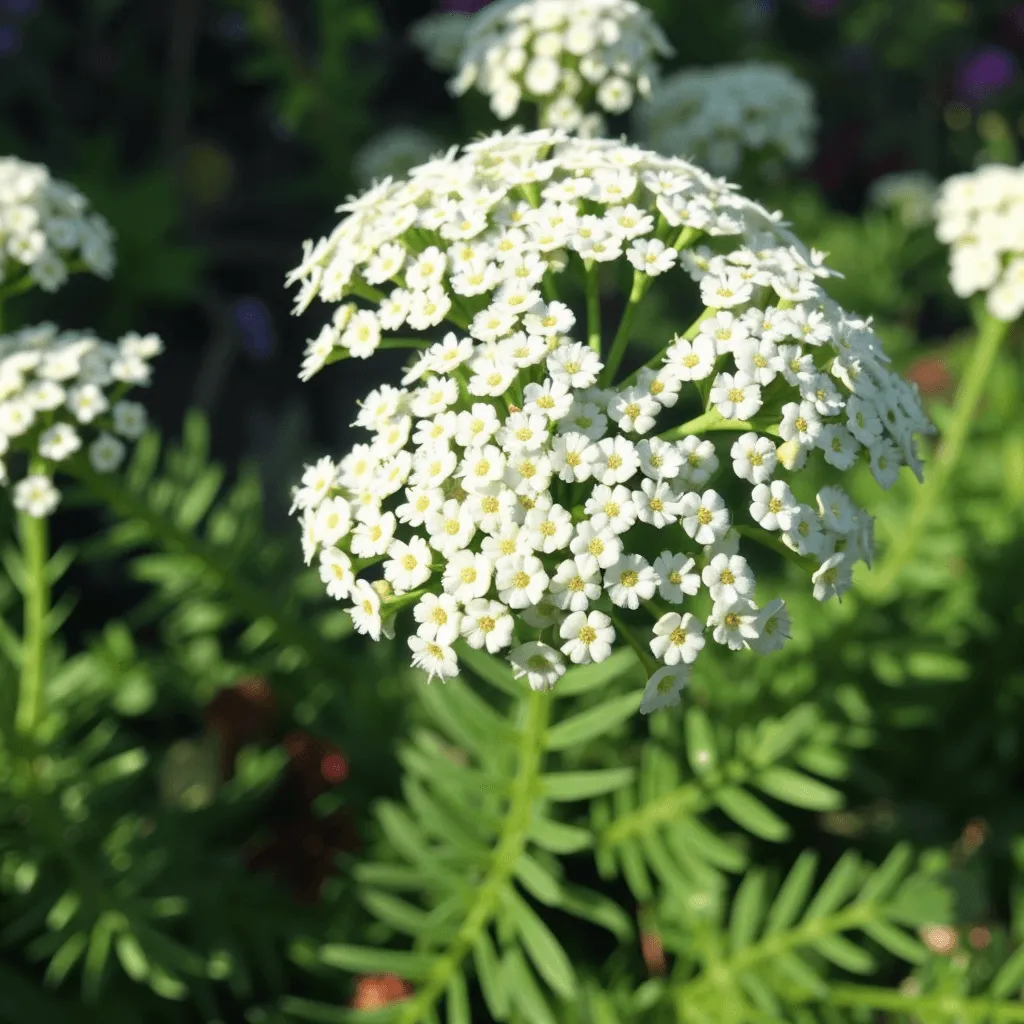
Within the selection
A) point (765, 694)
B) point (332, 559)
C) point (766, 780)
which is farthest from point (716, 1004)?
point (332, 559)

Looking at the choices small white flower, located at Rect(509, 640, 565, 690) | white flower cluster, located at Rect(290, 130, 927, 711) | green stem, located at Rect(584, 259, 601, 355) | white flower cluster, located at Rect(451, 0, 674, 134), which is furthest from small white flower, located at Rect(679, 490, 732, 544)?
white flower cluster, located at Rect(451, 0, 674, 134)

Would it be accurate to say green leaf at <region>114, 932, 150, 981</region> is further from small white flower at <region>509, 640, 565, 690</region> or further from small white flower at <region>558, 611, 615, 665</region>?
small white flower at <region>558, 611, 615, 665</region>

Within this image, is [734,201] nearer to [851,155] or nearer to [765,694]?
[765,694]

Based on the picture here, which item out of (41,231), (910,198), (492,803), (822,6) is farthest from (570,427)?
(822,6)

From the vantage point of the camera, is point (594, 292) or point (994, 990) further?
point (994, 990)

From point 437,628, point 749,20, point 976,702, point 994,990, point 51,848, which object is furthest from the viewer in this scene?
point 749,20

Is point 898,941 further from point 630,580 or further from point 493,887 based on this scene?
point 630,580
